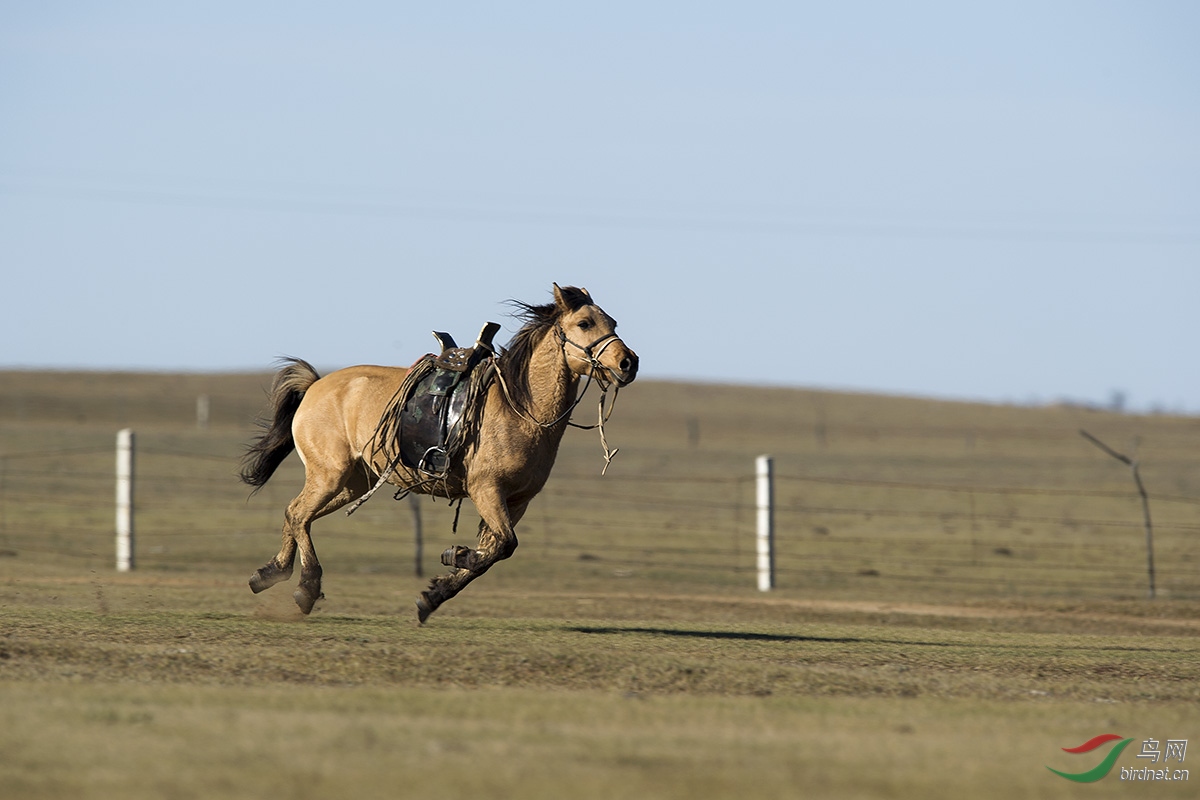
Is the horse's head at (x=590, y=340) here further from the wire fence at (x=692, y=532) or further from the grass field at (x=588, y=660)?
the wire fence at (x=692, y=532)

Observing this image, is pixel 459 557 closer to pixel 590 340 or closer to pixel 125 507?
pixel 590 340

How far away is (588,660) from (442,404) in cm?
242

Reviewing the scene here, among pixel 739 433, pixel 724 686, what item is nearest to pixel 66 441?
pixel 739 433

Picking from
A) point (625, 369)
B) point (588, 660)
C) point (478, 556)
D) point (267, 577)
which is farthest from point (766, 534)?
point (588, 660)

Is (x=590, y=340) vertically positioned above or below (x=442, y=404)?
above

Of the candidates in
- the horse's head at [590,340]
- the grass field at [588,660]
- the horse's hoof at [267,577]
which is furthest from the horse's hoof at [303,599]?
the horse's head at [590,340]

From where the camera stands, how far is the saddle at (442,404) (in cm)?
938

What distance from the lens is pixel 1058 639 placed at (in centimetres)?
1121

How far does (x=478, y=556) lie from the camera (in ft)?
29.6

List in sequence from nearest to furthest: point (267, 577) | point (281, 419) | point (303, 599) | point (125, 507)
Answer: point (303, 599) → point (267, 577) → point (281, 419) → point (125, 507)

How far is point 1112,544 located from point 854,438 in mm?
27716

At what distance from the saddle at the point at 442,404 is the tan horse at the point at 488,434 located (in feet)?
0.34

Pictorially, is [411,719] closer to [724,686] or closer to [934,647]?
[724,686]

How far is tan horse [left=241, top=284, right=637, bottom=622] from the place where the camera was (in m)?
9.16
